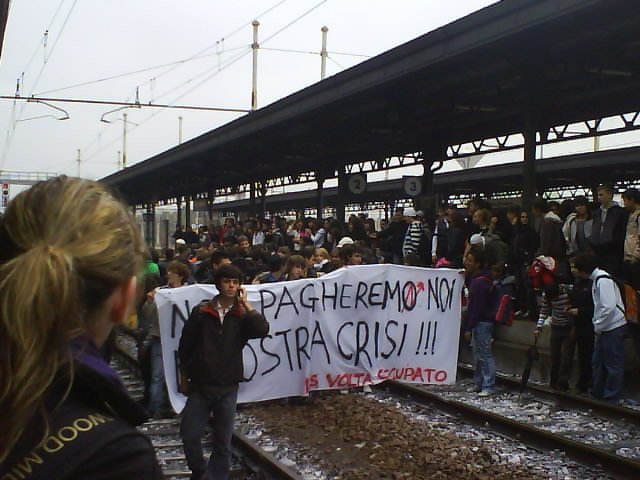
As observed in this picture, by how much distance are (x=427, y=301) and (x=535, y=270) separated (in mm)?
2402

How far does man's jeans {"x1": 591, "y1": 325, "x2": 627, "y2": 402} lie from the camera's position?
8594 millimetres

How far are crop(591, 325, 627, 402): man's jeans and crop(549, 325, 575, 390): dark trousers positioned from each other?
16.6 inches

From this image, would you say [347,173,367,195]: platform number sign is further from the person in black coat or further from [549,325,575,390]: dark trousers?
the person in black coat

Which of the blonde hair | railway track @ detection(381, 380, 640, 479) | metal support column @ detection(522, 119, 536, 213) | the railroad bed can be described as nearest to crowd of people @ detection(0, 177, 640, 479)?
the blonde hair

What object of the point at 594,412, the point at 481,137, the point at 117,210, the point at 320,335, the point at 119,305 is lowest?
the point at 594,412

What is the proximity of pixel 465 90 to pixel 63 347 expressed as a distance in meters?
14.5

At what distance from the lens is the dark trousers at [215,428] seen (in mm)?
5258

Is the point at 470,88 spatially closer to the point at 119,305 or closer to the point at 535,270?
the point at 535,270

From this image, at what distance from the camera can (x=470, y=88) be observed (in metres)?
14.6

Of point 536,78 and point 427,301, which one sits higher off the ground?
point 536,78

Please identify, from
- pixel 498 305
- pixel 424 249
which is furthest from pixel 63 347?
pixel 424 249

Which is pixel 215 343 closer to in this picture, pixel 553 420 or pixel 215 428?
pixel 215 428

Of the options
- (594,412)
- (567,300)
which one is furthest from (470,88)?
(594,412)

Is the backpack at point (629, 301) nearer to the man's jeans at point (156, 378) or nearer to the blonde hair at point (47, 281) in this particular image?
the man's jeans at point (156, 378)
